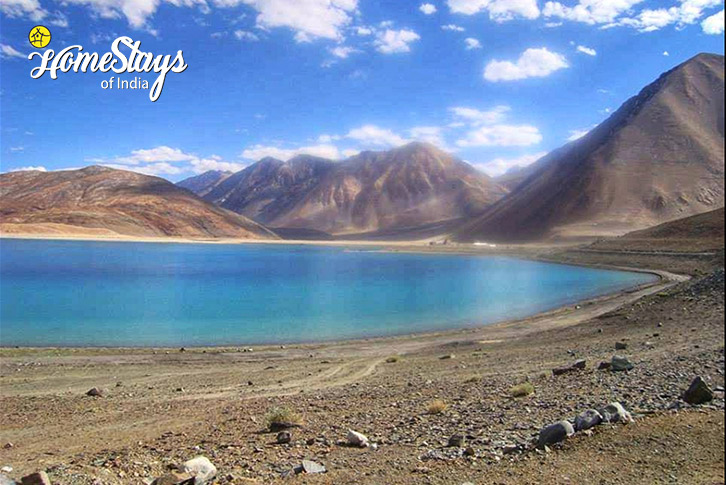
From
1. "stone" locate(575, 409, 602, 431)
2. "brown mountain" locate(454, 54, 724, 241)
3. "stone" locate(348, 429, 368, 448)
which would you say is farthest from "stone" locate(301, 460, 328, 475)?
"brown mountain" locate(454, 54, 724, 241)

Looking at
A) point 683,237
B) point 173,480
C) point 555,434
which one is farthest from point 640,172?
point 173,480

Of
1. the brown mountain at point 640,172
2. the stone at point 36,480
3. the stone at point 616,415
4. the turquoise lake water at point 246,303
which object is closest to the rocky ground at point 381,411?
the stone at point 616,415

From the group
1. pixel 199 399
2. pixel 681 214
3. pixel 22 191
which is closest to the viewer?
pixel 199 399

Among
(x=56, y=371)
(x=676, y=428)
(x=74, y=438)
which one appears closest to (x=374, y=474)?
(x=676, y=428)

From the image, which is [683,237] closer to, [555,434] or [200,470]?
[555,434]

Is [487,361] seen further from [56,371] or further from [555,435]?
[56,371]

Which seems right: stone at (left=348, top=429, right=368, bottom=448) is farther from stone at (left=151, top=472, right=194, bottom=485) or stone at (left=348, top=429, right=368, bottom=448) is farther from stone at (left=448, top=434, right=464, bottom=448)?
stone at (left=151, top=472, right=194, bottom=485)

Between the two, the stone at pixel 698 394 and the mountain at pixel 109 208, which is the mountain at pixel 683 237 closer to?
the stone at pixel 698 394
